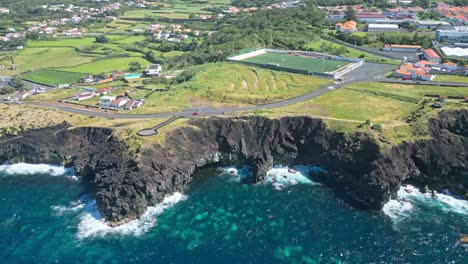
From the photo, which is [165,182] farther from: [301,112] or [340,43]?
[340,43]

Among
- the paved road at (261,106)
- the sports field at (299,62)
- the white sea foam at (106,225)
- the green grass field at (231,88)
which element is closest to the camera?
the white sea foam at (106,225)

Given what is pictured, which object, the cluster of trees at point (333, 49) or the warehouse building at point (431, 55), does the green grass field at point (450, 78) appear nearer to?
the warehouse building at point (431, 55)

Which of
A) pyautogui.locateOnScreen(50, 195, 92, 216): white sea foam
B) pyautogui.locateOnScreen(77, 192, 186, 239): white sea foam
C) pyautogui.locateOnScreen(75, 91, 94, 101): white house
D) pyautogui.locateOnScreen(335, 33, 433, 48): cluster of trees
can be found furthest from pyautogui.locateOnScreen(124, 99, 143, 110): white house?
pyautogui.locateOnScreen(335, 33, 433, 48): cluster of trees

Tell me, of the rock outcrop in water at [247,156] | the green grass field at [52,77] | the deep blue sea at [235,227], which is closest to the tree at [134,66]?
the green grass field at [52,77]

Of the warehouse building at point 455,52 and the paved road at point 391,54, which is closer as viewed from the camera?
the warehouse building at point 455,52

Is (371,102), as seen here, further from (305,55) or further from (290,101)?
(305,55)
